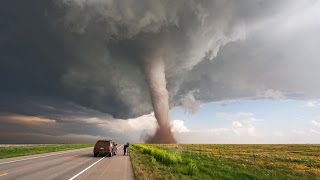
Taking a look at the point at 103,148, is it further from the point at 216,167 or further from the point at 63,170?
the point at 63,170

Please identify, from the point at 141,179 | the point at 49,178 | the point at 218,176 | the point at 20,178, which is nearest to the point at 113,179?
the point at 141,179

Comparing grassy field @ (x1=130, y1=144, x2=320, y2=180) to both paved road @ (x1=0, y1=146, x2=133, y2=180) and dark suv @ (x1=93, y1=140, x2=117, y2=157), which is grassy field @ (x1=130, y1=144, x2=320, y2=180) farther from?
dark suv @ (x1=93, y1=140, x2=117, y2=157)

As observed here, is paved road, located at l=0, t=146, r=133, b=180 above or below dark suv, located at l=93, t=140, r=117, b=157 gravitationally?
below

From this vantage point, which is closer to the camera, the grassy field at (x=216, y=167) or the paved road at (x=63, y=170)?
the paved road at (x=63, y=170)

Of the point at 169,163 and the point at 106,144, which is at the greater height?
the point at 106,144

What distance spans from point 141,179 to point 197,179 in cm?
303

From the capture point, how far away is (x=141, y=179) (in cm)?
1647

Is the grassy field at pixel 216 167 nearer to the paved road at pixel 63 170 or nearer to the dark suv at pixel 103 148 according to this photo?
the paved road at pixel 63 170

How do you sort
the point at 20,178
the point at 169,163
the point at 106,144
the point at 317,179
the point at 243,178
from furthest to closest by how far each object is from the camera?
the point at 106,144 → the point at 169,163 → the point at 317,179 → the point at 243,178 → the point at 20,178

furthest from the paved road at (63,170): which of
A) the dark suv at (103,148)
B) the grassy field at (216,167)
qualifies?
the dark suv at (103,148)

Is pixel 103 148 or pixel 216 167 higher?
pixel 103 148

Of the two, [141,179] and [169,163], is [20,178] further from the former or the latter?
[169,163]

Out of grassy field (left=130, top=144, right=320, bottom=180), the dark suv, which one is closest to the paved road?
grassy field (left=130, top=144, right=320, bottom=180)

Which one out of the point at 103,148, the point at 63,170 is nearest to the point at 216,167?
the point at 63,170
